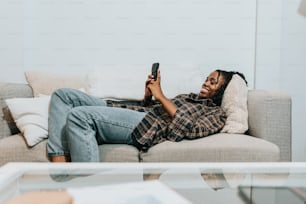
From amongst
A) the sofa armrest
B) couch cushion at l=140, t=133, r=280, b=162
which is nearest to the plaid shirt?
couch cushion at l=140, t=133, r=280, b=162

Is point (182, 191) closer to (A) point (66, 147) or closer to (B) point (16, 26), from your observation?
(A) point (66, 147)

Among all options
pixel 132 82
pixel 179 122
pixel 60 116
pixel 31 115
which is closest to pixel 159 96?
pixel 179 122

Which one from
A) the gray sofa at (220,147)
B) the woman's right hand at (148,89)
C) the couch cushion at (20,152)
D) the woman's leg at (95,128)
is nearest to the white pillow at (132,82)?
the woman's right hand at (148,89)

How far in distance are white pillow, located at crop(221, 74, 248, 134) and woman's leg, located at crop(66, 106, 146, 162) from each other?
53cm

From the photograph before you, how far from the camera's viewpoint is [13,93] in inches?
102

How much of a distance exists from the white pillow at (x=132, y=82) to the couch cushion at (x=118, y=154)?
572mm

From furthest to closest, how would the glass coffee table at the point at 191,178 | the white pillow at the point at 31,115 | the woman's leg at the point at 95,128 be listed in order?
the white pillow at the point at 31,115, the woman's leg at the point at 95,128, the glass coffee table at the point at 191,178

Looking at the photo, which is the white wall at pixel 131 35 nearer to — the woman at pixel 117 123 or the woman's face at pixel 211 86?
the woman's face at pixel 211 86

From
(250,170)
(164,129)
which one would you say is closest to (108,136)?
(164,129)

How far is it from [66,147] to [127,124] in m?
0.34

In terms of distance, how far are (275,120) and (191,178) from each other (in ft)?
4.01

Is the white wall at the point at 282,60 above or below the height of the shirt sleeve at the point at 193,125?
above

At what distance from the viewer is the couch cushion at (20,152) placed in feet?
7.38

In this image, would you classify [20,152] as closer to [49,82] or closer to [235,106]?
[49,82]
